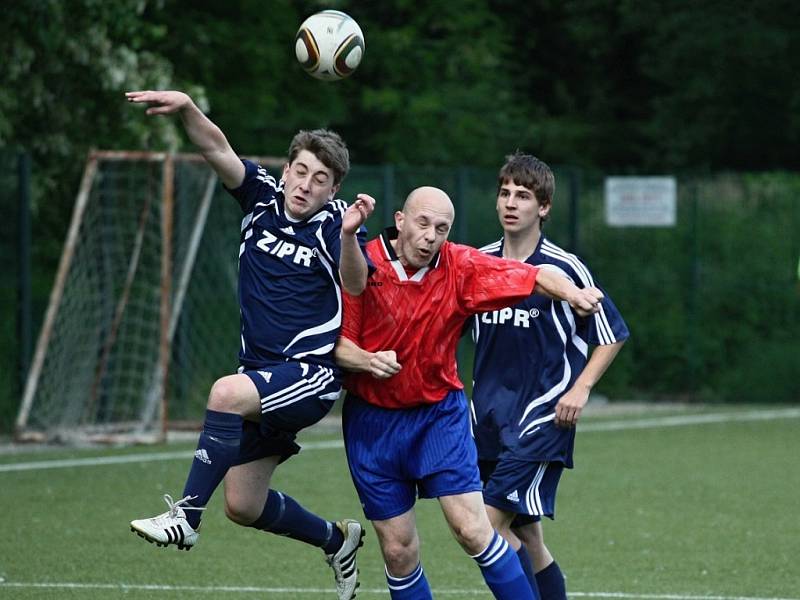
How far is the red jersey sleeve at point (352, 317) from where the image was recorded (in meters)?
6.67

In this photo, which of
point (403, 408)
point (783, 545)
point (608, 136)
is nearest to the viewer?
point (403, 408)

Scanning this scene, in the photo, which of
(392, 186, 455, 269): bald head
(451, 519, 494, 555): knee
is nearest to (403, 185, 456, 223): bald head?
(392, 186, 455, 269): bald head

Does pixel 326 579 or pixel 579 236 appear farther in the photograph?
pixel 579 236

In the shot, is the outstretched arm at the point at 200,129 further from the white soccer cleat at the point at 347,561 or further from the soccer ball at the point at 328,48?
the white soccer cleat at the point at 347,561

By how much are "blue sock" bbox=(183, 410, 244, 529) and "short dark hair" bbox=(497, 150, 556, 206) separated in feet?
5.32

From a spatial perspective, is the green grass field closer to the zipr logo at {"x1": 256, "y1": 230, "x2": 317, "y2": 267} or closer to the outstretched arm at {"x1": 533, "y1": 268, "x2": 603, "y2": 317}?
the zipr logo at {"x1": 256, "y1": 230, "x2": 317, "y2": 267}

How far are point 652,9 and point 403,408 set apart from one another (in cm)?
2233

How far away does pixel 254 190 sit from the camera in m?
7.29

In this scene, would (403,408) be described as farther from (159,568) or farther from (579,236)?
(579,236)

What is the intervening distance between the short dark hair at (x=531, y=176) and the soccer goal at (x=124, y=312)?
305 inches

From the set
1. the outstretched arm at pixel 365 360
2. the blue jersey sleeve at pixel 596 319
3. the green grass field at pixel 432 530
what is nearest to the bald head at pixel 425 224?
the outstretched arm at pixel 365 360

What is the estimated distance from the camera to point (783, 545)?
32.5ft

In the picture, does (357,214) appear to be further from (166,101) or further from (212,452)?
(212,452)

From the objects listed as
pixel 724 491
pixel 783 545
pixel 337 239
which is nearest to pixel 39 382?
pixel 724 491
